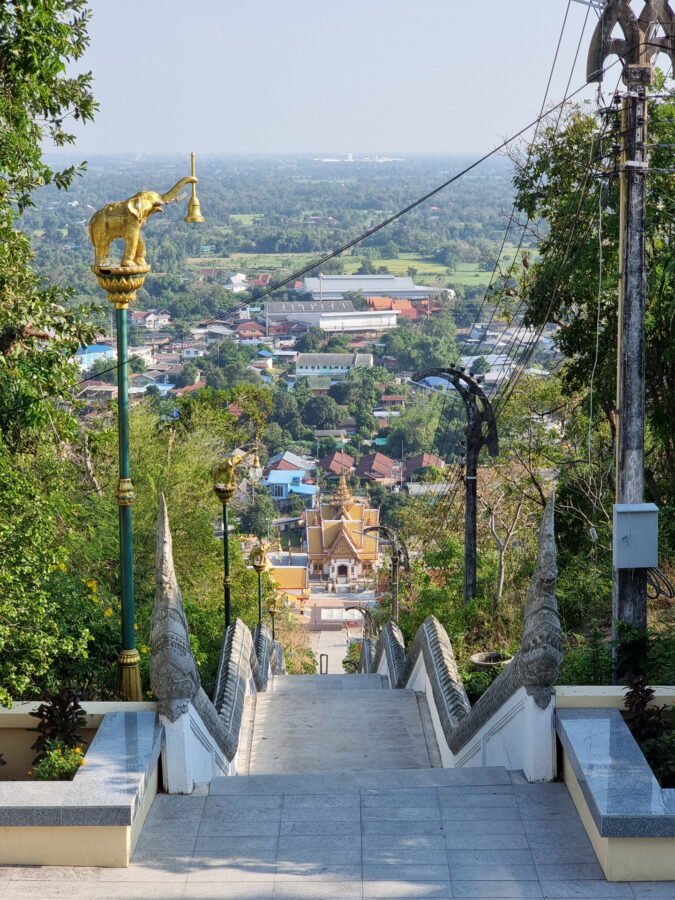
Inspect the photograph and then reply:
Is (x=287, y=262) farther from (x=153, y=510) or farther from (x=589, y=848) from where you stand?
(x=589, y=848)

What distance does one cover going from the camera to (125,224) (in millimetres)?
7145

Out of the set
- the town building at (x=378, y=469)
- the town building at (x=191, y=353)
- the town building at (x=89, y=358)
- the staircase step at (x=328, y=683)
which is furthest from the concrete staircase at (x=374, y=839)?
the town building at (x=191, y=353)

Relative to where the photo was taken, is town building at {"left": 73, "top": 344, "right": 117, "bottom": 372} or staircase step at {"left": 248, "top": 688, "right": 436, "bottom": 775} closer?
staircase step at {"left": 248, "top": 688, "right": 436, "bottom": 775}

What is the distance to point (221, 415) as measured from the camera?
27625 millimetres

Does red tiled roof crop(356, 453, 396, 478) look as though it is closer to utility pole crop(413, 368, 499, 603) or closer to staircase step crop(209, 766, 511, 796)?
utility pole crop(413, 368, 499, 603)

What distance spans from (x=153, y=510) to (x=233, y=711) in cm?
1099

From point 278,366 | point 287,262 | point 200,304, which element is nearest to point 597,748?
point 200,304

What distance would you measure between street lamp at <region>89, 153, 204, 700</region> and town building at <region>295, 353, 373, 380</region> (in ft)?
348

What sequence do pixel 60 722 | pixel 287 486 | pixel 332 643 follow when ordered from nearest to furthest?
pixel 60 722 → pixel 332 643 → pixel 287 486

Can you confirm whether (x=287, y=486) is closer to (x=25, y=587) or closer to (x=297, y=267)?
(x=297, y=267)

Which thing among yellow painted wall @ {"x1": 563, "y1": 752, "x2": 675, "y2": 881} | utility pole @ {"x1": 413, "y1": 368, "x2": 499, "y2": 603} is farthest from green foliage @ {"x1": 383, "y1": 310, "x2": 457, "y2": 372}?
yellow painted wall @ {"x1": 563, "y1": 752, "x2": 675, "y2": 881}

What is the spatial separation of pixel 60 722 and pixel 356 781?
169cm

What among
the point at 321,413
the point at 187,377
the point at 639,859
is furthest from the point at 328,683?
the point at 321,413

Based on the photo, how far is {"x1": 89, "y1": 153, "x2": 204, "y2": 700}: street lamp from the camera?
7152 mm
